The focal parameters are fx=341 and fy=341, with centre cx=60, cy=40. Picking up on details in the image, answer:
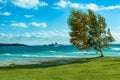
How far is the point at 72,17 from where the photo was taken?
60375mm

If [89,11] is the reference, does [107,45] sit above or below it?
below

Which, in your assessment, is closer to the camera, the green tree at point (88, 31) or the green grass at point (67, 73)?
the green grass at point (67, 73)

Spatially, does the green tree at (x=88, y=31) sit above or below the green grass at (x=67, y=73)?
above

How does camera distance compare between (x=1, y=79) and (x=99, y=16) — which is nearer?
(x=1, y=79)

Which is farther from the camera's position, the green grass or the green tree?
the green tree

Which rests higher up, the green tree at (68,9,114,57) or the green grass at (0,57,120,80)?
the green tree at (68,9,114,57)

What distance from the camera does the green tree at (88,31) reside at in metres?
60.2

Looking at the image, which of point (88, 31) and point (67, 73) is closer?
point (67, 73)

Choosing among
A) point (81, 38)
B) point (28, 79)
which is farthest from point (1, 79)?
point (81, 38)

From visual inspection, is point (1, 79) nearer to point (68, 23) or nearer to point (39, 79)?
point (39, 79)

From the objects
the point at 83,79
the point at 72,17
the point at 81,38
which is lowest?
the point at 83,79

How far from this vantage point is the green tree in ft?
198

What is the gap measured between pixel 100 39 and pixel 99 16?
416cm

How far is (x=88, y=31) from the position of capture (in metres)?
61.6
